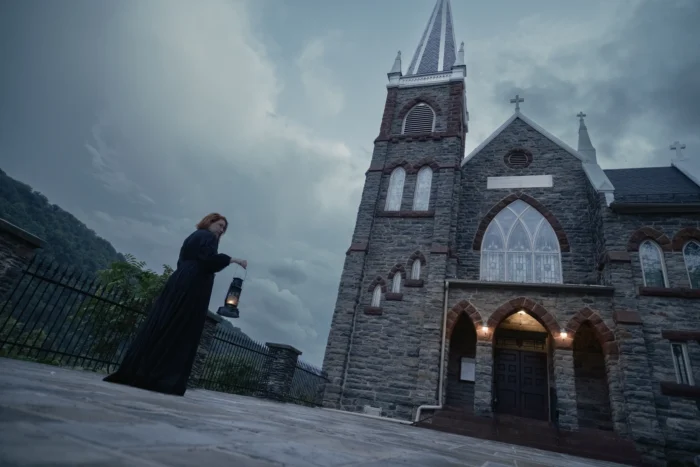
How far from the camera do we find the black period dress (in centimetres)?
396

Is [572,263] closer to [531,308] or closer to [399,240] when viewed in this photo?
[531,308]

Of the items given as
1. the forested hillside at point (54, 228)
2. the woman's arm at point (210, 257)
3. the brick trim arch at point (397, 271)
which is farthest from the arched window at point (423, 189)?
the forested hillside at point (54, 228)

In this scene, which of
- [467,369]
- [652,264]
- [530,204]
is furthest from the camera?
[530,204]

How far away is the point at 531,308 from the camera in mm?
A: 11641

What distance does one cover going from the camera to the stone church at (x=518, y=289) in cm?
1036

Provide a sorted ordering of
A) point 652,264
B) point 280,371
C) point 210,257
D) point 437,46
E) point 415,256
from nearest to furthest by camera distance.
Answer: point 210,257 → point 280,371 → point 652,264 → point 415,256 → point 437,46

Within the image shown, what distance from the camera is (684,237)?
11.9m

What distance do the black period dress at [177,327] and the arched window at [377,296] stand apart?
1034 cm

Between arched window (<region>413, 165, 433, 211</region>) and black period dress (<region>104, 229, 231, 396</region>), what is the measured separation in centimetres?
1229

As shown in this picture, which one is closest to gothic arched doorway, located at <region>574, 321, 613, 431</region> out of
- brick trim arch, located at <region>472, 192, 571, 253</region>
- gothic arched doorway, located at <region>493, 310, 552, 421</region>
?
gothic arched doorway, located at <region>493, 310, 552, 421</region>

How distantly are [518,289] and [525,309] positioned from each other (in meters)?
0.65

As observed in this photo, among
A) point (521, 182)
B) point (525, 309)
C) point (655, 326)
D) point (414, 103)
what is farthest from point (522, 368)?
point (414, 103)

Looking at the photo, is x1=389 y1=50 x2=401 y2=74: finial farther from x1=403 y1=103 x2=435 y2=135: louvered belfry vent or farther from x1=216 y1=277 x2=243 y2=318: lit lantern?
x1=216 y1=277 x2=243 y2=318: lit lantern

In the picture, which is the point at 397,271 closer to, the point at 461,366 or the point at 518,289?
the point at 461,366
